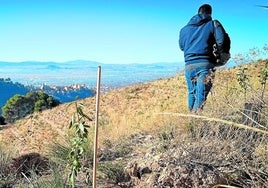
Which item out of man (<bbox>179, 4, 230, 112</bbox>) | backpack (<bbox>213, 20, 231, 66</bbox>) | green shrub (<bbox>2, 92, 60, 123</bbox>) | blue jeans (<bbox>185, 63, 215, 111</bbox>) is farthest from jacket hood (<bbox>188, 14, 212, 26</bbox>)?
green shrub (<bbox>2, 92, 60, 123</bbox>)

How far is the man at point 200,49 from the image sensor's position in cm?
574

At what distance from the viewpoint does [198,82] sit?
580 cm

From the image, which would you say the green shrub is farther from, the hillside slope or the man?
the hillside slope

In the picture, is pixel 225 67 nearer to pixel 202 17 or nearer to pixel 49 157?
pixel 202 17

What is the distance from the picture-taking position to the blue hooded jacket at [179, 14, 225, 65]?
231 inches

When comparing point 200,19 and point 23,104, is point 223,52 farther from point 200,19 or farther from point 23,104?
point 23,104

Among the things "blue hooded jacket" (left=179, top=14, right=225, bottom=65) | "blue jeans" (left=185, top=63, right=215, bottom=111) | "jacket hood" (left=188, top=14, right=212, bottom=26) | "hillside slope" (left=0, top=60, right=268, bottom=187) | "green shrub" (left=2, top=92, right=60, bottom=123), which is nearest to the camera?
"hillside slope" (left=0, top=60, right=268, bottom=187)

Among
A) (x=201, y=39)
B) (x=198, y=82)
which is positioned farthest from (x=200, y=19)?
(x=198, y=82)

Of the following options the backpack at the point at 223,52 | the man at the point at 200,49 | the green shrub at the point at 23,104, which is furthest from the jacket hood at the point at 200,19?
the green shrub at the point at 23,104

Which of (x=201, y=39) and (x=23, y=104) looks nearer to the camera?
(x=201, y=39)

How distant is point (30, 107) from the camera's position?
35094 millimetres

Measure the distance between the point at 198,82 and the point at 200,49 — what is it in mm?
415

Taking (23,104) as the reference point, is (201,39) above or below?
above

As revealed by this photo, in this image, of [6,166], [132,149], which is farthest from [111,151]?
[6,166]
